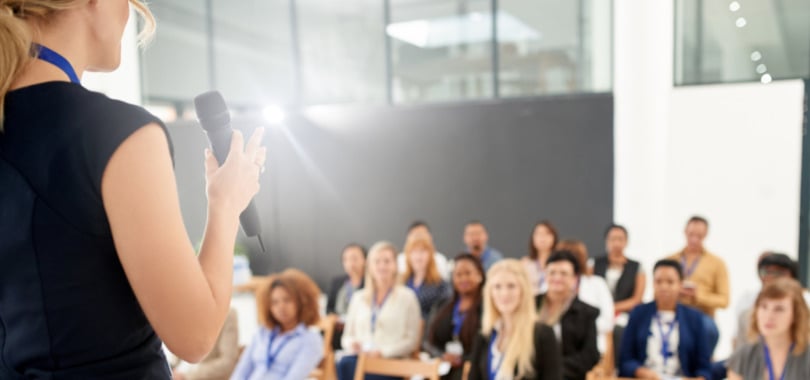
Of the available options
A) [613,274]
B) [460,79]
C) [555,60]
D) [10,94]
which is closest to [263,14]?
[460,79]

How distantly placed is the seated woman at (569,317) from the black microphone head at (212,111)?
314cm

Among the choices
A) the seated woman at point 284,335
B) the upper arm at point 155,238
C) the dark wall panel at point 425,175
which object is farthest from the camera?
the dark wall panel at point 425,175

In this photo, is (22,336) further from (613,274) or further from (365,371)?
(613,274)

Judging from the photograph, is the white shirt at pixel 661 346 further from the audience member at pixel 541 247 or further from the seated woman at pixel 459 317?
the audience member at pixel 541 247

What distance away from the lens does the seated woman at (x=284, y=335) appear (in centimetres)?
365

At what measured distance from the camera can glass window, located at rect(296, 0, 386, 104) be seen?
7914 millimetres

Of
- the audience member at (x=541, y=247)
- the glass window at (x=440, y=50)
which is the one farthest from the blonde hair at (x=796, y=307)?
the glass window at (x=440, y=50)

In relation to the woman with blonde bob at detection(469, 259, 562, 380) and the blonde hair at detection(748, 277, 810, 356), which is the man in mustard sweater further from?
the woman with blonde bob at detection(469, 259, 562, 380)

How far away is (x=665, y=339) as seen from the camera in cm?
Result: 375

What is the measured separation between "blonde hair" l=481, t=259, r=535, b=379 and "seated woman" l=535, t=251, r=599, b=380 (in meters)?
0.53

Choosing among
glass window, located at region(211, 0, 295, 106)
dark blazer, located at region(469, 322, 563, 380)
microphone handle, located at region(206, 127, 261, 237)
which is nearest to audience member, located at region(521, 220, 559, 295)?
dark blazer, located at region(469, 322, 563, 380)

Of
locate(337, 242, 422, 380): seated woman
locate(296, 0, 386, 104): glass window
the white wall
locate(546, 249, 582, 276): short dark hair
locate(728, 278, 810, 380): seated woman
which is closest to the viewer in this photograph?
locate(728, 278, 810, 380): seated woman

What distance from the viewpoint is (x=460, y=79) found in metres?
7.52

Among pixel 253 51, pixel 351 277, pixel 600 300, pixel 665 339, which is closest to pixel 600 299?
pixel 600 300
